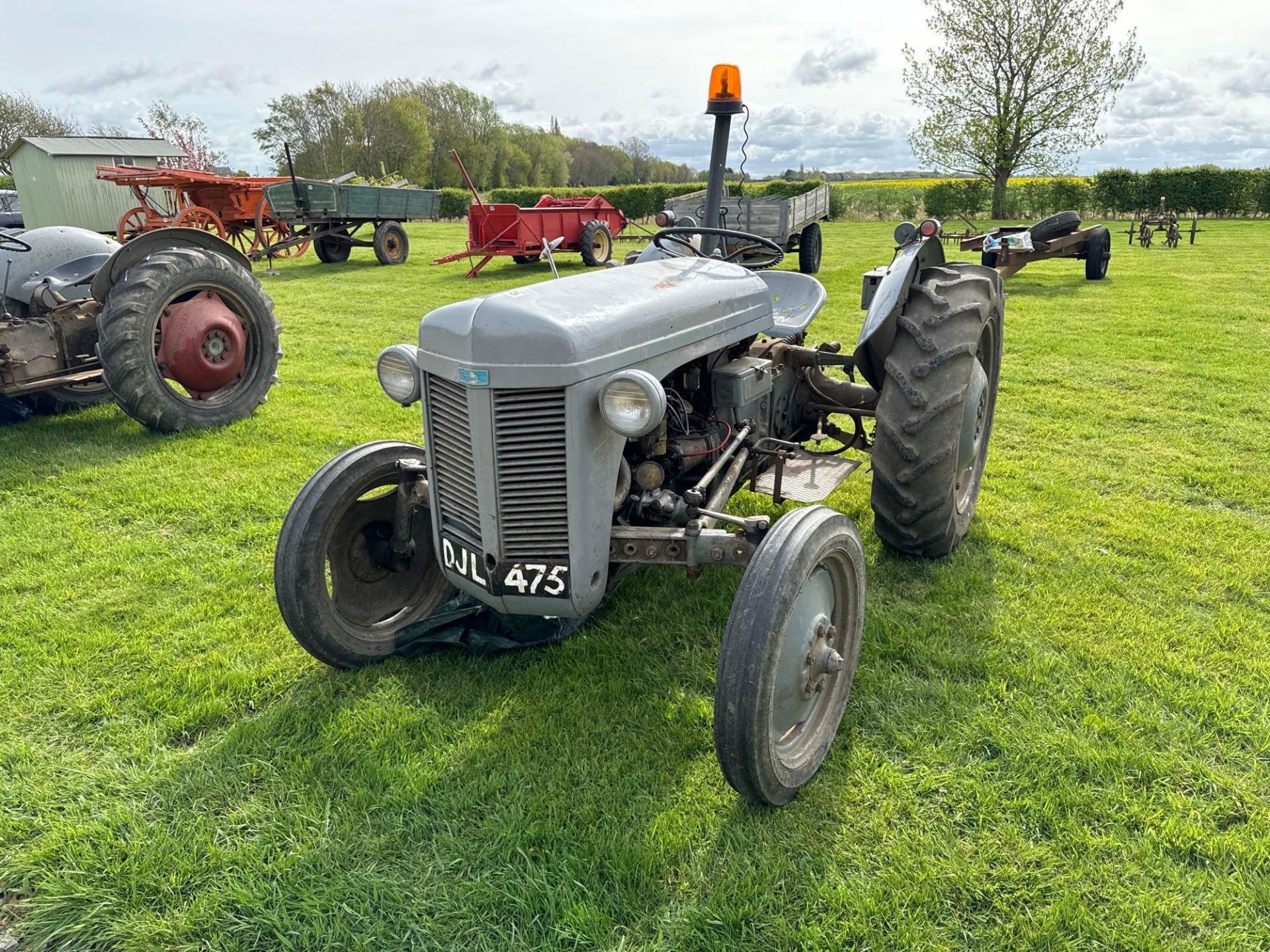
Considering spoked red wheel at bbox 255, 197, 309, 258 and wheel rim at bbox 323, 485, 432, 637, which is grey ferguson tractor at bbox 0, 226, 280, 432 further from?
spoked red wheel at bbox 255, 197, 309, 258

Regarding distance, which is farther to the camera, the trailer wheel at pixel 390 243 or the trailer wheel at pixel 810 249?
the trailer wheel at pixel 390 243

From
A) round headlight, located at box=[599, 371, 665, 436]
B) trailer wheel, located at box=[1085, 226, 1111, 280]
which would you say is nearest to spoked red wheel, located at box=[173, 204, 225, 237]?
trailer wheel, located at box=[1085, 226, 1111, 280]

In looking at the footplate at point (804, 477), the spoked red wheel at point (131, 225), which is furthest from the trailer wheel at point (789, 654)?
the spoked red wheel at point (131, 225)

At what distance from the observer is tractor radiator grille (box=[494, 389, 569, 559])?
239 cm

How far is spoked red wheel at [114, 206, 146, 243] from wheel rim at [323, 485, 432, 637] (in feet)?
46.1

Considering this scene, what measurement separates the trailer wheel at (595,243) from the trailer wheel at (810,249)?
3616mm

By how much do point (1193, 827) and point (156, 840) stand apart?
2.82m

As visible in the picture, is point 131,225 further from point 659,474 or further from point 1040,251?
point 659,474

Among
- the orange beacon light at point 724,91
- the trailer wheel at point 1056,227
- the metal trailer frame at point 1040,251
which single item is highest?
the orange beacon light at point 724,91

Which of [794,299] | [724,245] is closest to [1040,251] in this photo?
[794,299]

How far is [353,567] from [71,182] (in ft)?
103

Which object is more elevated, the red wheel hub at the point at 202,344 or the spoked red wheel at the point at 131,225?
the spoked red wheel at the point at 131,225

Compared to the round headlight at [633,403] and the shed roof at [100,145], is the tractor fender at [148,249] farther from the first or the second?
the shed roof at [100,145]

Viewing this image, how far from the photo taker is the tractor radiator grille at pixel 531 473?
94.0 inches
